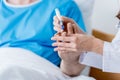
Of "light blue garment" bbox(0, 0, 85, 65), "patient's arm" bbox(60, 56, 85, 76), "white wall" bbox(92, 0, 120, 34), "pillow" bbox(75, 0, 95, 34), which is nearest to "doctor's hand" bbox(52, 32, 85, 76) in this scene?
"patient's arm" bbox(60, 56, 85, 76)

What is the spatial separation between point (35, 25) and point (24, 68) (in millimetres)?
378

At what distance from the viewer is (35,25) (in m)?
1.50

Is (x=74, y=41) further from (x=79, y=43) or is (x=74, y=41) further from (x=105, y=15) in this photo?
(x=105, y=15)

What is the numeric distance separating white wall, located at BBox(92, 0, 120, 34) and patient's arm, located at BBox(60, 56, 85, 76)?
54 cm

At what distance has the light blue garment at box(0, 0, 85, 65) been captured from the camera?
1475 millimetres

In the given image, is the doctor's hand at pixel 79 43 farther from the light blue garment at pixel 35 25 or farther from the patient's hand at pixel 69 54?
the light blue garment at pixel 35 25

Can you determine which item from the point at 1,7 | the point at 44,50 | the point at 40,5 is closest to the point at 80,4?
the point at 40,5

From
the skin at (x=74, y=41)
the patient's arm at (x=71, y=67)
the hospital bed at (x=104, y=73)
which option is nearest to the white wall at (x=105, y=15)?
the hospital bed at (x=104, y=73)

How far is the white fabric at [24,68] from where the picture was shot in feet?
3.75

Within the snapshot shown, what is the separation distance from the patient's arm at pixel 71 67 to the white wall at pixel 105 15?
1.78 feet

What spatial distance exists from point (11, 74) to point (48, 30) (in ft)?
1.33

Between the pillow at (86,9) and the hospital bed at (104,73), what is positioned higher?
the pillow at (86,9)

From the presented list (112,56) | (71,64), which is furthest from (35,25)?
(112,56)

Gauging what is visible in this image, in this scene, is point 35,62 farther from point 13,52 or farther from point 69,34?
point 69,34
